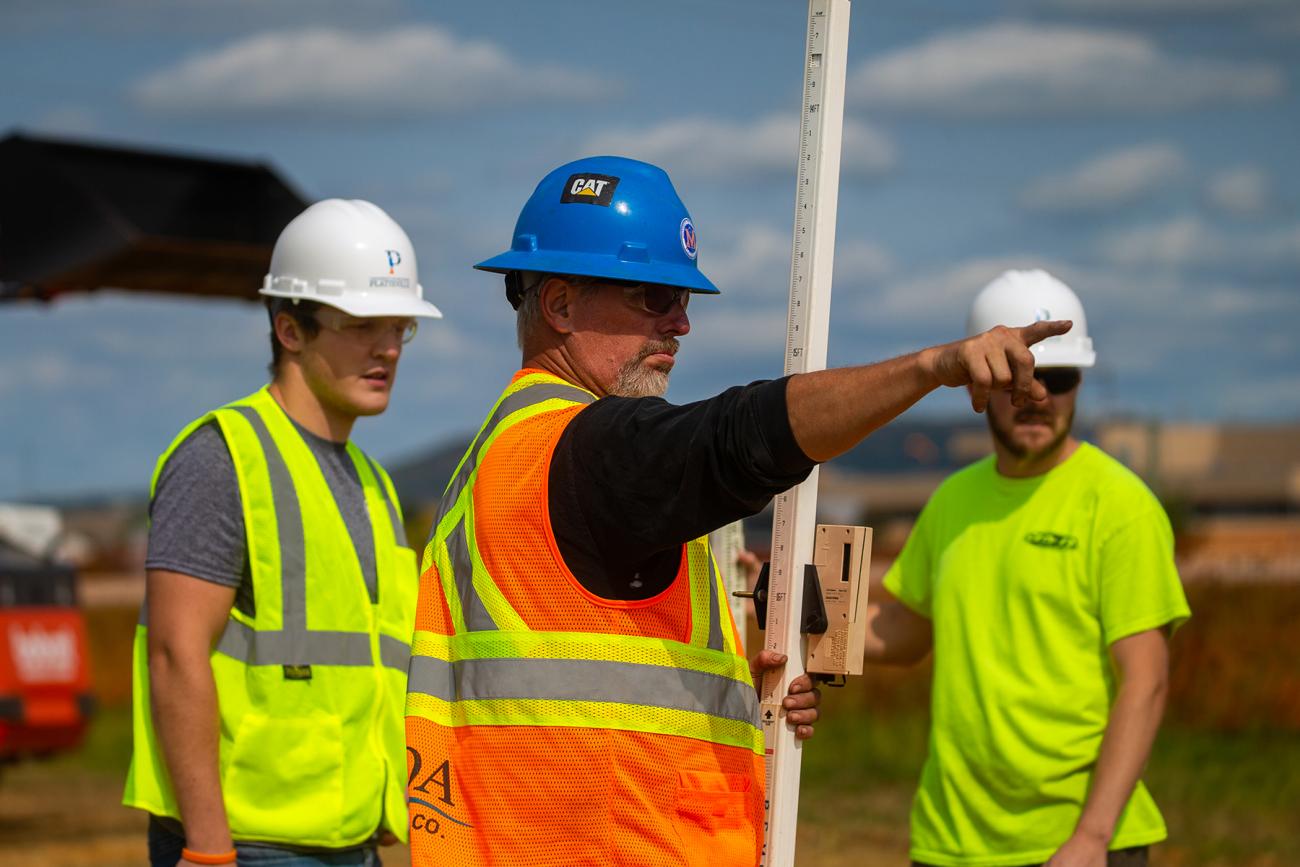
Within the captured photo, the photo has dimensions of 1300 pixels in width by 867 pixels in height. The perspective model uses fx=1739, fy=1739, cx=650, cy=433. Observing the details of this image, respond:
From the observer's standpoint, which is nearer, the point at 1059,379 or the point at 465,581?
the point at 465,581

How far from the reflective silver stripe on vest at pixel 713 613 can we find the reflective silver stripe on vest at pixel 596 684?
6cm

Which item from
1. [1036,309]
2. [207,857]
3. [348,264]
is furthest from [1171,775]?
[207,857]

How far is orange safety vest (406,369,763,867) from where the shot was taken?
118 inches

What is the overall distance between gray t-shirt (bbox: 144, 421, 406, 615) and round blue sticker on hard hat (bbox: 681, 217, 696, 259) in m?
1.30

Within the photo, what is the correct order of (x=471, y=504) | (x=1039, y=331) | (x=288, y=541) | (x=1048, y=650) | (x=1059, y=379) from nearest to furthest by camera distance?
(x=1039, y=331) → (x=471, y=504) → (x=288, y=541) → (x=1048, y=650) → (x=1059, y=379)

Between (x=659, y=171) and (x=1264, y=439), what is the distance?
93679 mm

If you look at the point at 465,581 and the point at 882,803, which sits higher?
the point at 465,581

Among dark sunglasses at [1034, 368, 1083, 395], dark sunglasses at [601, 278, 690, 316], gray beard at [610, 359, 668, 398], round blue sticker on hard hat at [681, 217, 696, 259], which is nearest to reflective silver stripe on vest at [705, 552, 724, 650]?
gray beard at [610, 359, 668, 398]

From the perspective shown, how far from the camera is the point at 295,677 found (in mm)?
4000

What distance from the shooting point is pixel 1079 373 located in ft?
16.6

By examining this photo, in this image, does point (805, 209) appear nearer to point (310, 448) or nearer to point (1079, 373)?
point (310, 448)

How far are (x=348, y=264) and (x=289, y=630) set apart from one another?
102 centimetres

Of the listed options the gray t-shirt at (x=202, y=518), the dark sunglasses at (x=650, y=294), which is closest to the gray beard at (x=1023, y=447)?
the dark sunglasses at (x=650, y=294)

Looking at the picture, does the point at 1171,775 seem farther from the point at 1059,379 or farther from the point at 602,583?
the point at 602,583
